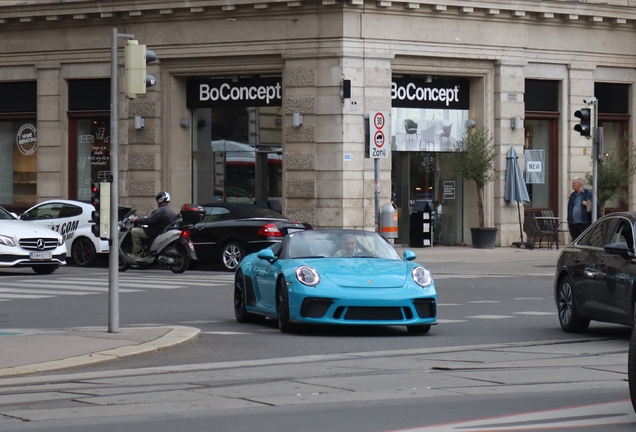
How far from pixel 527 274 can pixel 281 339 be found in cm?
1289

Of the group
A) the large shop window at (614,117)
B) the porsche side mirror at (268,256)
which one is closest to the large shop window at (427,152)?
the large shop window at (614,117)

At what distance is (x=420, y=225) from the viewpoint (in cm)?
3338

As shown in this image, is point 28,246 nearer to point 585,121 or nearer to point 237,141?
point 237,141

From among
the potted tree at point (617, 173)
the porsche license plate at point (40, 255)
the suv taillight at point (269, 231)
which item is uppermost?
the potted tree at point (617, 173)

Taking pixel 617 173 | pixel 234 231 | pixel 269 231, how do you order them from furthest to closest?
pixel 617 173 < pixel 234 231 < pixel 269 231

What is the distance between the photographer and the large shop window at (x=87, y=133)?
3503 cm

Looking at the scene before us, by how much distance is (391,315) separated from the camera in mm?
13938

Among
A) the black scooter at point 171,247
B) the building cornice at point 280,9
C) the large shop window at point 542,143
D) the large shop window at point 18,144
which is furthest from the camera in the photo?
the large shop window at point 18,144

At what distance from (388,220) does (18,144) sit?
13.6 metres

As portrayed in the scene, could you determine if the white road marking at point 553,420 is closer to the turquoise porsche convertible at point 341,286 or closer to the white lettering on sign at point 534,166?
the turquoise porsche convertible at point 341,286

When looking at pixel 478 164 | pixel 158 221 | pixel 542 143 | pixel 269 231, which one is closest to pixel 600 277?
pixel 269 231

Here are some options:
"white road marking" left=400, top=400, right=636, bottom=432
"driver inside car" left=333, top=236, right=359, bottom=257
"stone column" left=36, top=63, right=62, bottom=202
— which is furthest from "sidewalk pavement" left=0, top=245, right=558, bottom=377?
"stone column" left=36, top=63, right=62, bottom=202

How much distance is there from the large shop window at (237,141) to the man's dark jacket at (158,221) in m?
7.01

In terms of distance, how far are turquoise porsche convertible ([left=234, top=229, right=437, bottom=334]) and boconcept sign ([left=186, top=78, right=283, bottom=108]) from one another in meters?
17.4
